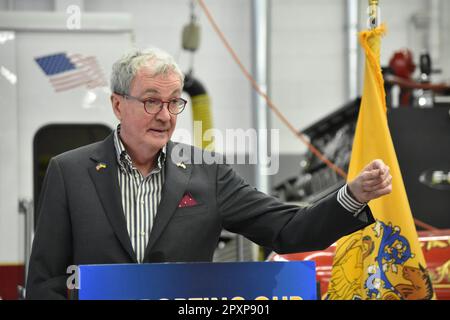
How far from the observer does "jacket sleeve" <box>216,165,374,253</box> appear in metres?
2.68

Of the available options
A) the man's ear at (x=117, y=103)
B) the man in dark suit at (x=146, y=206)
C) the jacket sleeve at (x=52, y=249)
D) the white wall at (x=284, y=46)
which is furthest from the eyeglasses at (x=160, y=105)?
the white wall at (x=284, y=46)

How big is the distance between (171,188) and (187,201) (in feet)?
0.24

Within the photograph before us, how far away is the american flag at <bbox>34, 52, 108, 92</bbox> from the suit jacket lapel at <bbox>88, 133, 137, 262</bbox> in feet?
10.2

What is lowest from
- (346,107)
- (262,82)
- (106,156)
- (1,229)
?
(1,229)

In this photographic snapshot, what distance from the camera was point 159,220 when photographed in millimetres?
2797

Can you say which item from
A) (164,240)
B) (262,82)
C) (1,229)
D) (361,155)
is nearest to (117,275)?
(164,240)

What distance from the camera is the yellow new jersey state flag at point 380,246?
324cm

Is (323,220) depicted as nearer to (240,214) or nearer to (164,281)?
(240,214)

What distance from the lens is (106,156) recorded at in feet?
9.53

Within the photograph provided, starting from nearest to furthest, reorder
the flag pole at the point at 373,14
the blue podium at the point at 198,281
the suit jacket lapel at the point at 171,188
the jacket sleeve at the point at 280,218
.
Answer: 1. the blue podium at the point at 198,281
2. the jacket sleeve at the point at 280,218
3. the suit jacket lapel at the point at 171,188
4. the flag pole at the point at 373,14

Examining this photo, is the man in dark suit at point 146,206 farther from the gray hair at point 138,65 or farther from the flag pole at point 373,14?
the flag pole at point 373,14

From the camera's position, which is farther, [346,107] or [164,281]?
[346,107]
